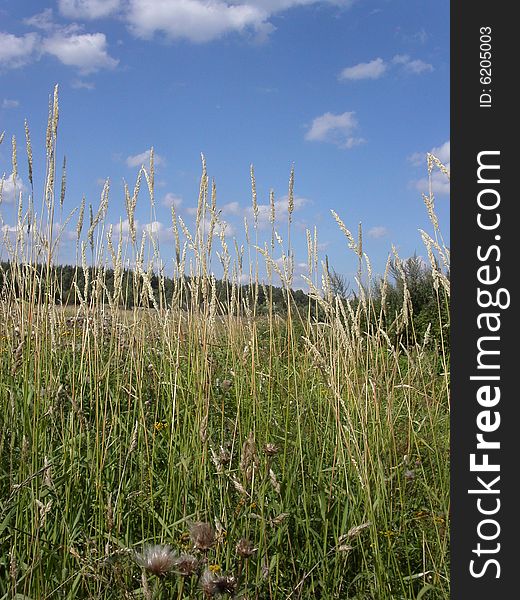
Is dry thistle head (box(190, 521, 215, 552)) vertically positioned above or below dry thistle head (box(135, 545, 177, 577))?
above

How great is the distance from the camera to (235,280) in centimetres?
286

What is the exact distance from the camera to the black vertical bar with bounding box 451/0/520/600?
1636 mm

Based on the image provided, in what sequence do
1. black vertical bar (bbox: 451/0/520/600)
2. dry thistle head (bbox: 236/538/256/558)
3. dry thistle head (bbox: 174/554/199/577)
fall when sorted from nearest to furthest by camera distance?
dry thistle head (bbox: 174/554/199/577), dry thistle head (bbox: 236/538/256/558), black vertical bar (bbox: 451/0/520/600)

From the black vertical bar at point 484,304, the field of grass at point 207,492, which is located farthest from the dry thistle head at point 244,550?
the black vertical bar at point 484,304

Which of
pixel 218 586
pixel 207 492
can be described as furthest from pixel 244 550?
pixel 207 492

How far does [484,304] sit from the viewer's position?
1693mm

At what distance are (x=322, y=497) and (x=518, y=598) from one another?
63 cm

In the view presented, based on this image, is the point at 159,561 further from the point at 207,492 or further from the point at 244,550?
the point at 207,492

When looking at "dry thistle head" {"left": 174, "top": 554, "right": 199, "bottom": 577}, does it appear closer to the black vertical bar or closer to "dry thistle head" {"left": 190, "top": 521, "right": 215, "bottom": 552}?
"dry thistle head" {"left": 190, "top": 521, "right": 215, "bottom": 552}

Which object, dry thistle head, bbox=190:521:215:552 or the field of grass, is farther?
the field of grass

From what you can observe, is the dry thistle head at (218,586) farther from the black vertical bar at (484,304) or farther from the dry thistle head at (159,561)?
the black vertical bar at (484,304)

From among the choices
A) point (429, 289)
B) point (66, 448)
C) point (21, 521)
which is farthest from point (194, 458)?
point (429, 289)

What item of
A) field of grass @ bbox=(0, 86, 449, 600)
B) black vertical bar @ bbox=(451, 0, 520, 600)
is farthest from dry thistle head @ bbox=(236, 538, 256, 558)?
black vertical bar @ bbox=(451, 0, 520, 600)

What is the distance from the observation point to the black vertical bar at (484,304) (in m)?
1.64
